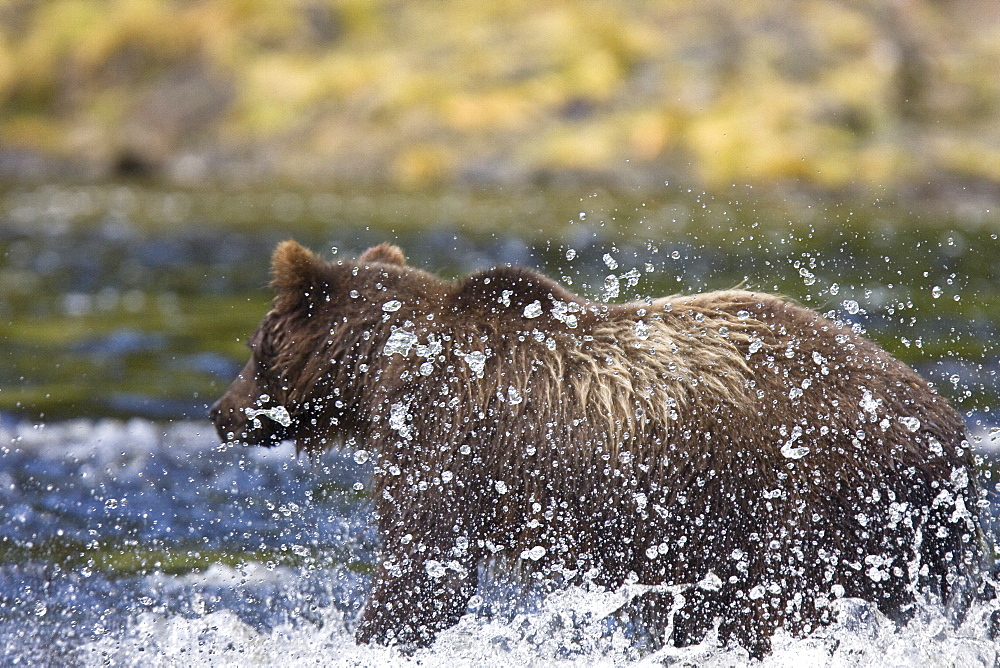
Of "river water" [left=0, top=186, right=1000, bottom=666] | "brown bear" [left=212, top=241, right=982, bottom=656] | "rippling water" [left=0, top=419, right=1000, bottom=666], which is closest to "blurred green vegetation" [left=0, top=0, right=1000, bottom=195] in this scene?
"river water" [left=0, top=186, right=1000, bottom=666]

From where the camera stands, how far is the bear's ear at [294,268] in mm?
5336

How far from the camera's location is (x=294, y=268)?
5367mm

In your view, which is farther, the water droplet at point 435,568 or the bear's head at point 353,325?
the bear's head at point 353,325

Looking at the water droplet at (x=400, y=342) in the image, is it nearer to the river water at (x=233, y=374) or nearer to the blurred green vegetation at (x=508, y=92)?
the river water at (x=233, y=374)

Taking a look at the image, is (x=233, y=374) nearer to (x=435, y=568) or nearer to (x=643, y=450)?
(x=435, y=568)

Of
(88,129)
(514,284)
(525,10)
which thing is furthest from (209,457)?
(88,129)

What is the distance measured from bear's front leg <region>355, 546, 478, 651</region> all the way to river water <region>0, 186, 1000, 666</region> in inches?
4.5

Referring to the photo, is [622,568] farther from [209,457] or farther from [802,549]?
[209,457]

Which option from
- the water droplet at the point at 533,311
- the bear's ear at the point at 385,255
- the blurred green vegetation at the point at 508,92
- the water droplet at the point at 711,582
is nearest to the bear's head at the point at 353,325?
the water droplet at the point at 533,311

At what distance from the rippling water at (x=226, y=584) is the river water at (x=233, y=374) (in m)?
0.02

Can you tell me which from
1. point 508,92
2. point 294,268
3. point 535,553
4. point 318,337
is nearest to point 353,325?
point 318,337

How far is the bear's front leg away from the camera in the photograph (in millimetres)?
5047

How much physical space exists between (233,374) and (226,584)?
4.43m

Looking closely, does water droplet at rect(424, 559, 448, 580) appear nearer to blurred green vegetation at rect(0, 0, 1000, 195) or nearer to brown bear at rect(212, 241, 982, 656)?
brown bear at rect(212, 241, 982, 656)
